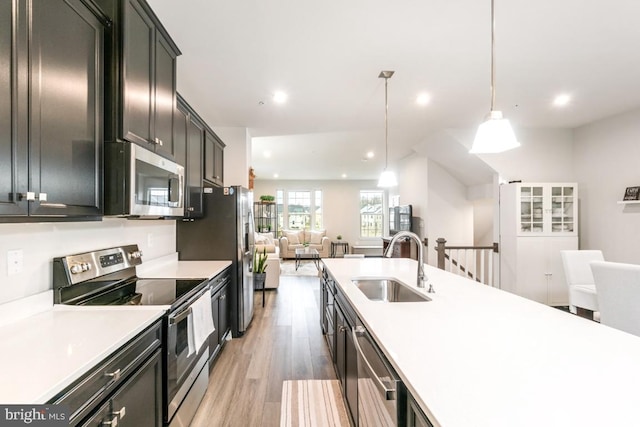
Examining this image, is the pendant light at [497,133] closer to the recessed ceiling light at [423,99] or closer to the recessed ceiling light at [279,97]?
the recessed ceiling light at [423,99]

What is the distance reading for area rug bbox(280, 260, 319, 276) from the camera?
7336 mm

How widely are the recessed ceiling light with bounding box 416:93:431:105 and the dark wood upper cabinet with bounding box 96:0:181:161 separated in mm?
2438

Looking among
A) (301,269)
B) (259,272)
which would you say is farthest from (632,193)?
(301,269)

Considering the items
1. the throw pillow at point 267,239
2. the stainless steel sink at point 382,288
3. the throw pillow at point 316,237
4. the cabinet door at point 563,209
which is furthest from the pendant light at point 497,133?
the throw pillow at point 316,237

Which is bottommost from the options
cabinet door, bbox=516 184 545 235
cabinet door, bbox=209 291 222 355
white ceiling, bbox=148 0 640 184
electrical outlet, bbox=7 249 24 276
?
cabinet door, bbox=209 291 222 355

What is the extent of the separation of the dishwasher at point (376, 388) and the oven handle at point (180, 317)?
1.03 meters

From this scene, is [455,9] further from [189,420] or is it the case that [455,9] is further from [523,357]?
[189,420]

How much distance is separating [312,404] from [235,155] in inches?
130

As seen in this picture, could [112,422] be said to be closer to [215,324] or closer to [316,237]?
[215,324]

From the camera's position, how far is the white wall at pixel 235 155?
4.38 m

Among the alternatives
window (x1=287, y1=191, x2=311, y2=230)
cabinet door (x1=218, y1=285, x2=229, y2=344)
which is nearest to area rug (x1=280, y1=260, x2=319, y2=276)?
window (x1=287, y1=191, x2=311, y2=230)

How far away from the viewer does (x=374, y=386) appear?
1269 millimetres

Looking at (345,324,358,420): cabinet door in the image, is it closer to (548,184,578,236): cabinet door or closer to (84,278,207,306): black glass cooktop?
(84,278,207,306): black glass cooktop

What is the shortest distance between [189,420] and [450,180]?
562 centimetres
